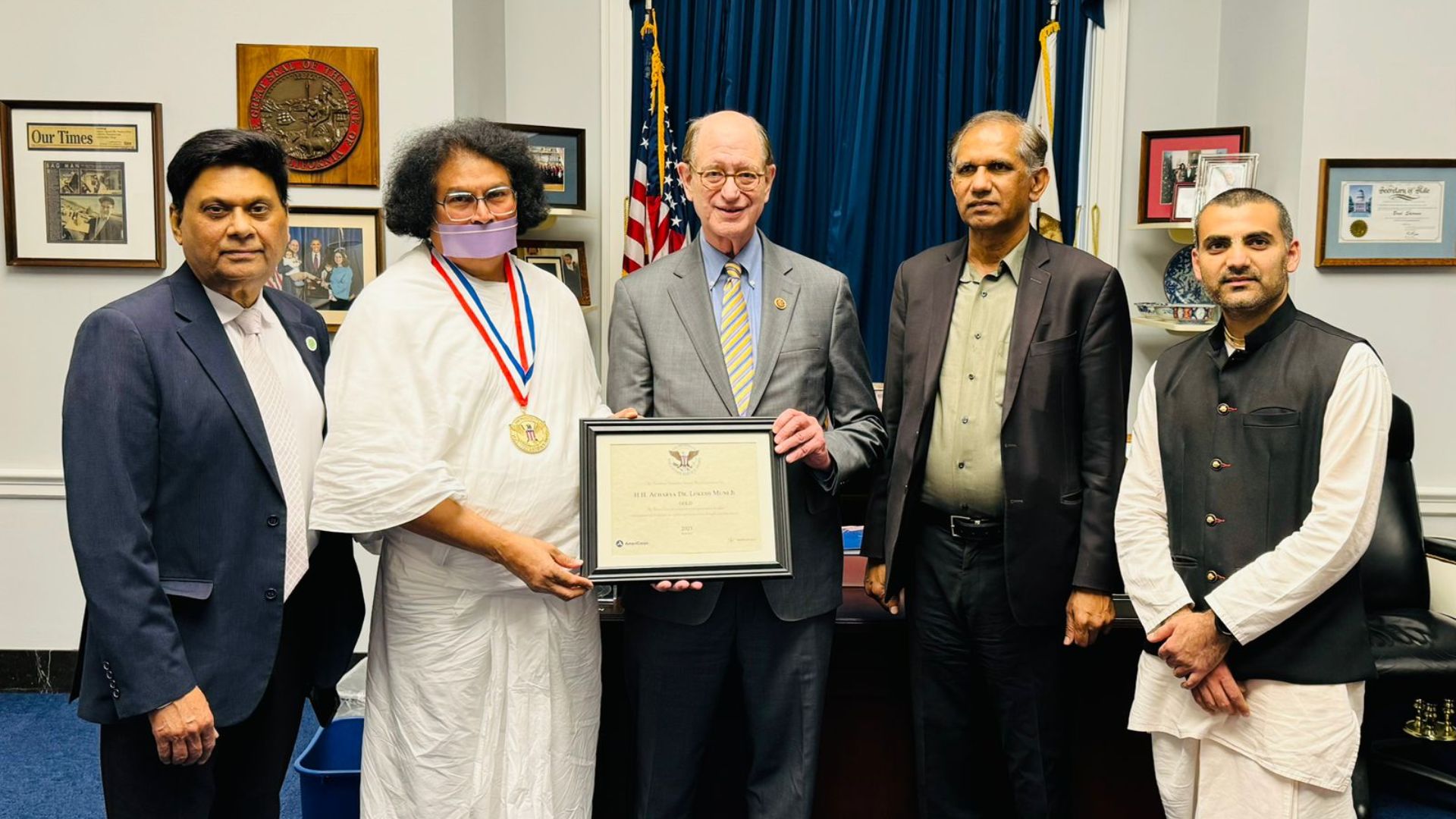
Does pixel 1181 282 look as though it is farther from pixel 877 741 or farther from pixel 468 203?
pixel 468 203

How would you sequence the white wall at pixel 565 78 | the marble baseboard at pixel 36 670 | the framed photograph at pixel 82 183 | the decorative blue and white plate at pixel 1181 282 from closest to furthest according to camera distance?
1. the framed photograph at pixel 82 183
2. the marble baseboard at pixel 36 670
3. the decorative blue and white plate at pixel 1181 282
4. the white wall at pixel 565 78

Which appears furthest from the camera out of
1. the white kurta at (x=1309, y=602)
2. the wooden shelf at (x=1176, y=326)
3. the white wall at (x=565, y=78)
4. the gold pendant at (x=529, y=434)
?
the white wall at (x=565, y=78)

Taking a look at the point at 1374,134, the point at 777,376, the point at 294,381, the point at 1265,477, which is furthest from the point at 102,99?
the point at 1374,134

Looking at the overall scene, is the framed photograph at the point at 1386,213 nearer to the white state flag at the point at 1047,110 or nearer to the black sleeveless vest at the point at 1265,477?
the white state flag at the point at 1047,110

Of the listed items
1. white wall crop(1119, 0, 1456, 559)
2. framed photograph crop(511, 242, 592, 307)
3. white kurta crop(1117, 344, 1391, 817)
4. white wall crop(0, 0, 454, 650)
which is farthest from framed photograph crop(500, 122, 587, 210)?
white kurta crop(1117, 344, 1391, 817)

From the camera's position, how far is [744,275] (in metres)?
2.16

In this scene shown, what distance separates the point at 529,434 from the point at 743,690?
0.69m

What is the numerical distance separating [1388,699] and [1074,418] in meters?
A: 1.63

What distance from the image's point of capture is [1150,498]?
2033 mm

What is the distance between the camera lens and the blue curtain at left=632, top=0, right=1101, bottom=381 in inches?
171

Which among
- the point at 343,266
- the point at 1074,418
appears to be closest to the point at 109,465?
the point at 1074,418

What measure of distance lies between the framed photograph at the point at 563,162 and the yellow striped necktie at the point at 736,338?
215 centimetres

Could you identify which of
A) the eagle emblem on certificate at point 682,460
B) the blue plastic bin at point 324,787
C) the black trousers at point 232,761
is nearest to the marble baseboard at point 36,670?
the blue plastic bin at point 324,787

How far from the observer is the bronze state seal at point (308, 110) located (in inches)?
143
